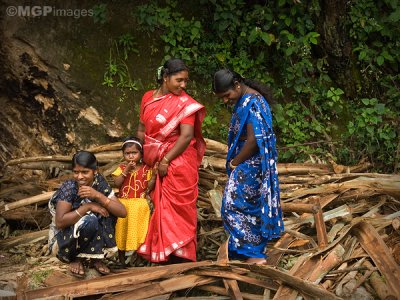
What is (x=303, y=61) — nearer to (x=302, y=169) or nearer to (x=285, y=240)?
(x=302, y=169)

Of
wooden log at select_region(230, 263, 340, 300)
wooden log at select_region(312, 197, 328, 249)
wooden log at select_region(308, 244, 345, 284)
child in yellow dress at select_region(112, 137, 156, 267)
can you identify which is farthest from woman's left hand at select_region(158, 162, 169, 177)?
wooden log at select_region(308, 244, 345, 284)

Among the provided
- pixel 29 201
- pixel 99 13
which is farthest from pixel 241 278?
pixel 99 13

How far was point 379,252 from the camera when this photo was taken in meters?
4.74

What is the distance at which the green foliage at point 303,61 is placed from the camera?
7.15 m

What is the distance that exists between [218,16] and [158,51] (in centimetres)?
86

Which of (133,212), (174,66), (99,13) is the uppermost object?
(99,13)

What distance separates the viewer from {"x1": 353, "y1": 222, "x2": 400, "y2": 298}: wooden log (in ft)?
14.5

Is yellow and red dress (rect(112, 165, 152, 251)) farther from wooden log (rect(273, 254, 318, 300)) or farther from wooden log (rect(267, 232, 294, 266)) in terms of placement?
wooden log (rect(273, 254, 318, 300))

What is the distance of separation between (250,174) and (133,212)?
3.35 feet

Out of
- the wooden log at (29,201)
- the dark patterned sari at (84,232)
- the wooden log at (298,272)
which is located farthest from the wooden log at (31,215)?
the wooden log at (298,272)

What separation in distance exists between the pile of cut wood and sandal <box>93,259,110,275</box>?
17cm

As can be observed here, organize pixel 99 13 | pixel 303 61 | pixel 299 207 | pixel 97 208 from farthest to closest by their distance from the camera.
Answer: pixel 303 61 < pixel 99 13 < pixel 299 207 < pixel 97 208

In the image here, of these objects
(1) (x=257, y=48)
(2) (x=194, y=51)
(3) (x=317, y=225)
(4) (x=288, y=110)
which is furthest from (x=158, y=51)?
(3) (x=317, y=225)

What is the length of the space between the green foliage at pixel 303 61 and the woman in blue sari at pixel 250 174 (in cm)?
219
